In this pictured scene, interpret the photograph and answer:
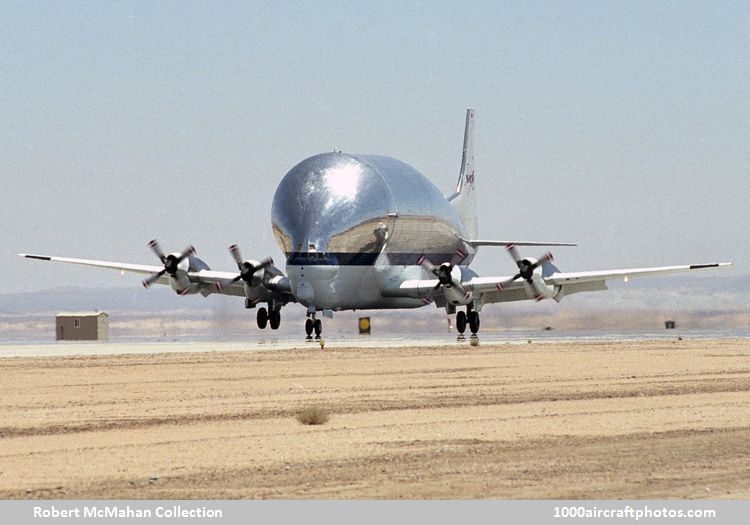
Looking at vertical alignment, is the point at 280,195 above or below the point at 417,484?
above

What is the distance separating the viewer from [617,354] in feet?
158

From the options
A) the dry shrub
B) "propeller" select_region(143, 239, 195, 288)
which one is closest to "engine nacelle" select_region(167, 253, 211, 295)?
"propeller" select_region(143, 239, 195, 288)

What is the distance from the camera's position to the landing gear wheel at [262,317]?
231 feet

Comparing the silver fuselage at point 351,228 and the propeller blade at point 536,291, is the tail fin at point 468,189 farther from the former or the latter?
the propeller blade at point 536,291

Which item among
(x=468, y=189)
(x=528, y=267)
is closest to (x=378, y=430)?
(x=528, y=267)

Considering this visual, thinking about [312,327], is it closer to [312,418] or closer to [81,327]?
[81,327]

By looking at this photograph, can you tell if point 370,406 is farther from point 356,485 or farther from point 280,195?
point 280,195

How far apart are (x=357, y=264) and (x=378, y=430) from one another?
4204 cm

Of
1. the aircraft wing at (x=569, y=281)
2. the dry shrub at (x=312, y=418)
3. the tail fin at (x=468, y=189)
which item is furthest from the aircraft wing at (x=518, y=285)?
the dry shrub at (x=312, y=418)

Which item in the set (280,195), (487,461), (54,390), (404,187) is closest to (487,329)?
(404,187)

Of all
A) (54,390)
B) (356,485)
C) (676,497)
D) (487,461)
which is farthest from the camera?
(54,390)

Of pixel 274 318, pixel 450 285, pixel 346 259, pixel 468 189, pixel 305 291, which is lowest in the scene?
pixel 274 318

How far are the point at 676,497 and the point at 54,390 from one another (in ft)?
63.7

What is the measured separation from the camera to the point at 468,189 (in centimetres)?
9025
